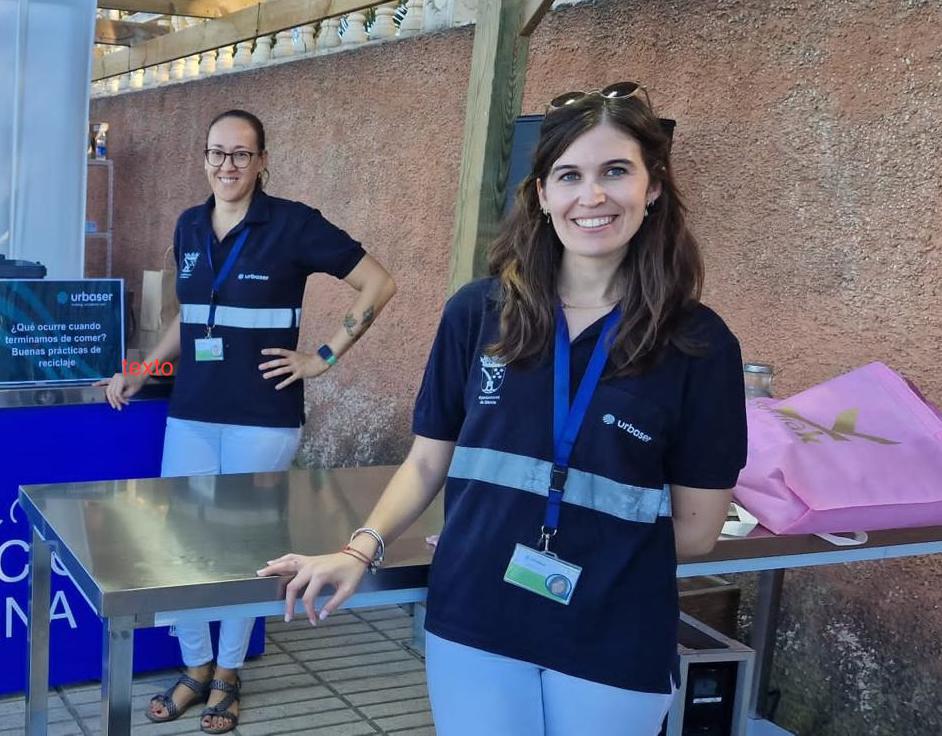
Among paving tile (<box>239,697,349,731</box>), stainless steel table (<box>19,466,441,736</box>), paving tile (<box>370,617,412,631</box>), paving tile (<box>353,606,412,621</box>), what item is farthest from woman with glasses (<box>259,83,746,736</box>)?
paving tile (<box>353,606,412,621</box>)

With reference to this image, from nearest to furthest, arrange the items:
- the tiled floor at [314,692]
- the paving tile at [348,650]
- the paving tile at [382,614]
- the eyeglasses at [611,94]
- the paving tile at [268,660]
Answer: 1. the eyeglasses at [611,94]
2. the tiled floor at [314,692]
3. the paving tile at [268,660]
4. the paving tile at [348,650]
5. the paving tile at [382,614]

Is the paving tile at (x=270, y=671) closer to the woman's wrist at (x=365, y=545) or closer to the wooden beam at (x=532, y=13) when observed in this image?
the woman's wrist at (x=365, y=545)

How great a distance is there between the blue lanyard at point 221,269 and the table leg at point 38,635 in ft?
3.64

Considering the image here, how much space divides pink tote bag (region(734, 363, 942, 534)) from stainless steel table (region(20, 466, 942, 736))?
0.25ft

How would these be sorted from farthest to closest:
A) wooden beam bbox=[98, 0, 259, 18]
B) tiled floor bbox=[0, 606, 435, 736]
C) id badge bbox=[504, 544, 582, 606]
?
wooden beam bbox=[98, 0, 259, 18]
tiled floor bbox=[0, 606, 435, 736]
id badge bbox=[504, 544, 582, 606]

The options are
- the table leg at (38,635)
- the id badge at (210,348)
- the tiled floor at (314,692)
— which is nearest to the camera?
the table leg at (38,635)

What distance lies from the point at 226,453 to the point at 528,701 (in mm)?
1859

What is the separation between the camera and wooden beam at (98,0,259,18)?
26.2 feet

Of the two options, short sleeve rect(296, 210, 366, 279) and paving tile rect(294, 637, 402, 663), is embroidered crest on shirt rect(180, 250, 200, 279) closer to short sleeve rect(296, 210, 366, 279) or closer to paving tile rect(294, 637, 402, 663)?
short sleeve rect(296, 210, 366, 279)

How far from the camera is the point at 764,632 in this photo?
11.4 feet

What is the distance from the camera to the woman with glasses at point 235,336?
3.37 m

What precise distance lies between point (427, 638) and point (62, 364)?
6.87 feet

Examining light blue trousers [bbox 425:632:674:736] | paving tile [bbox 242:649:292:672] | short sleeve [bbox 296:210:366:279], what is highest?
short sleeve [bbox 296:210:366:279]

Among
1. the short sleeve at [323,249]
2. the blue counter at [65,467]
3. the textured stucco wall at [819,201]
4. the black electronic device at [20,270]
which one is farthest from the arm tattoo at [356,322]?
the textured stucco wall at [819,201]
